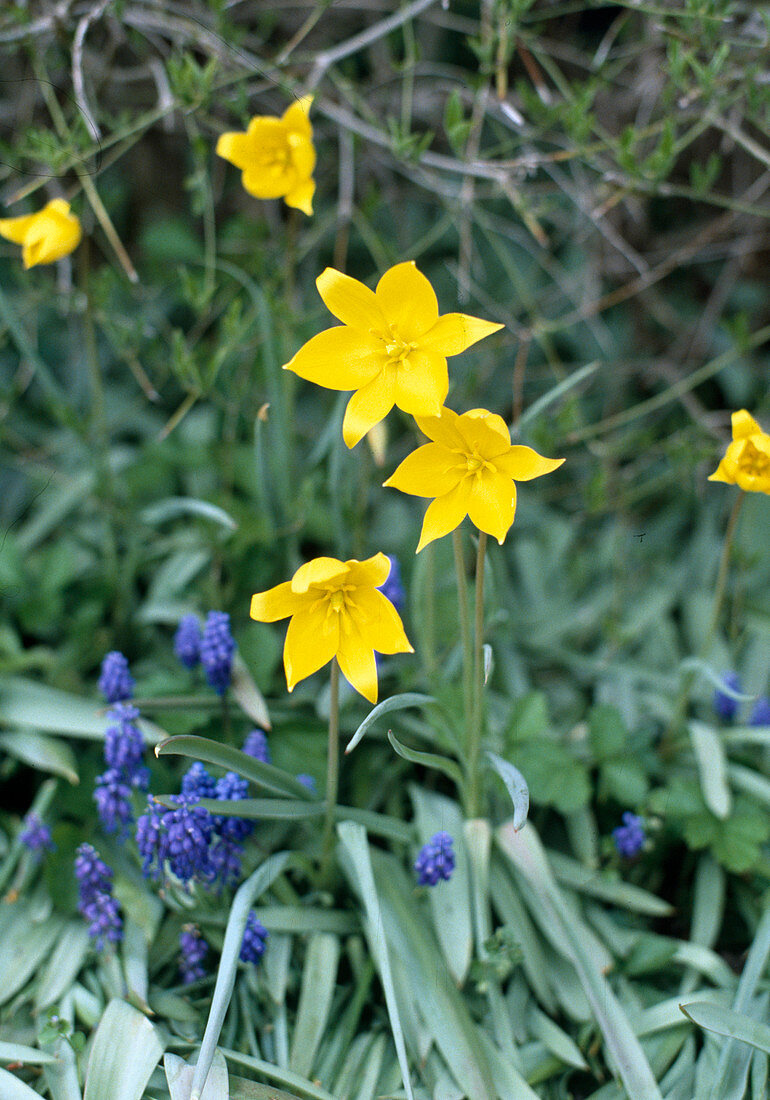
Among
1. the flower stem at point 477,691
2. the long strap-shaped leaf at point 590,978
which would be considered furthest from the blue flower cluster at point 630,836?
the flower stem at point 477,691

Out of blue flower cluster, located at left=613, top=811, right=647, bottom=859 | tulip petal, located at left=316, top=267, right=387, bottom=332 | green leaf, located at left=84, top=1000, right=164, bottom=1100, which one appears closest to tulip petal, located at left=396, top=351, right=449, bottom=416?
tulip petal, located at left=316, top=267, right=387, bottom=332

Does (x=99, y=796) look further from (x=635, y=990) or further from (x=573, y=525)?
(x=573, y=525)

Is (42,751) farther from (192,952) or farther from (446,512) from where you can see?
(446,512)

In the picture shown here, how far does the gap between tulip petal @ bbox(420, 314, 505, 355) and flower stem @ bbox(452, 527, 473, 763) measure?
0.27 m

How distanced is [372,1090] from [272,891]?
0.38 metres

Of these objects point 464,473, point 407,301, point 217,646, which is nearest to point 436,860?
point 217,646

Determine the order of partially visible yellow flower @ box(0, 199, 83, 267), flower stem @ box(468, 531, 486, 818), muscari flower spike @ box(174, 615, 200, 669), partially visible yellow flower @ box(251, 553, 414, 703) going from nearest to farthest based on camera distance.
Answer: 1. partially visible yellow flower @ box(251, 553, 414, 703)
2. flower stem @ box(468, 531, 486, 818)
3. partially visible yellow flower @ box(0, 199, 83, 267)
4. muscari flower spike @ box(174, 615, 200, 669)

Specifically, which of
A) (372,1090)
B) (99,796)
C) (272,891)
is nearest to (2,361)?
(99,796)

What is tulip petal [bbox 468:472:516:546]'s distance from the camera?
1.19 metres

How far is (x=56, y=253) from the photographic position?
1533mm

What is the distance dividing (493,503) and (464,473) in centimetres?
7

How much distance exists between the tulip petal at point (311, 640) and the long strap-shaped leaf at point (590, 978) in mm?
622

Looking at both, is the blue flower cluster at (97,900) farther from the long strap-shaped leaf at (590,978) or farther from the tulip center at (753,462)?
the tulip center at (753,462)

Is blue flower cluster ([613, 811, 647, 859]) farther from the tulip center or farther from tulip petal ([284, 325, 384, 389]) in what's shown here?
tulip petal ([284, 325, 384, 389])
